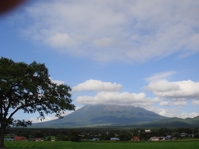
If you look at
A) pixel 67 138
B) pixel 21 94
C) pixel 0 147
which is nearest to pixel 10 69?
pixel 21 94

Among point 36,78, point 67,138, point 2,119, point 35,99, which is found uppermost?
point 36,78

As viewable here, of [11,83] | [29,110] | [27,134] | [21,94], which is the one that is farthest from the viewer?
[27,134]

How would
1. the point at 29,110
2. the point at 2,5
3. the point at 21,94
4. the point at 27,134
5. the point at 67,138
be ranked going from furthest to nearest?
A: the point at 27,134 → the point at 67,138 → the point at 29,110 → the point at 21,94 → the point at 2,5

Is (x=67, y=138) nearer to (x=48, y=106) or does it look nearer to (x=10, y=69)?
(x=48, y=106)

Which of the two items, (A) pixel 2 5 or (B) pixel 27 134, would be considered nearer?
(A) pixel 2 5

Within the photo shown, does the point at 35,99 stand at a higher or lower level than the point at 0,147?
higher

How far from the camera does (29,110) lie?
→ 113 ft

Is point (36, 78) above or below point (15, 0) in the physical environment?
above

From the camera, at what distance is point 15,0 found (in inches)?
183

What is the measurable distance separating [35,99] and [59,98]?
9.48 ft

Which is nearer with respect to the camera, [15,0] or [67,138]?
[15,0]

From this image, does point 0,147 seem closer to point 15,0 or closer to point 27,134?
point 15,0

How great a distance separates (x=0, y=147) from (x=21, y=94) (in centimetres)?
637

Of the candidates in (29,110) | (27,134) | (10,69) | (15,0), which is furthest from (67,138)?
(15,0)
